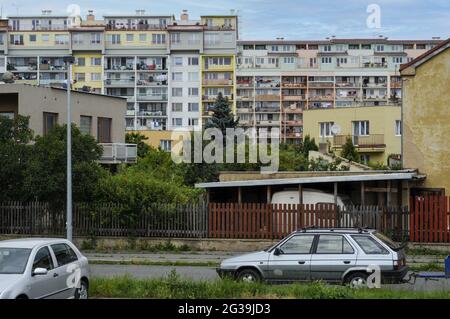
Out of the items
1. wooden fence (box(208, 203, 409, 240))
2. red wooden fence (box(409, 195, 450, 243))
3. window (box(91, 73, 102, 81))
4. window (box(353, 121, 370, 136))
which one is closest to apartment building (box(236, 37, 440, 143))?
window (box(91, 73, 102, 81))

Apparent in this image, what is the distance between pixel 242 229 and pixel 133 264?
16.7ft

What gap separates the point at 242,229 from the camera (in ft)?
86.4

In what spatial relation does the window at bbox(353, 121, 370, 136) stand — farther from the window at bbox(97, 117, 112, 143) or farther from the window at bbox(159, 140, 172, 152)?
the window at bbox(159, 140, 172, 152)

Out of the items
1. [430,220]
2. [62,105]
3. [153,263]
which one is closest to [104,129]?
[62,105]

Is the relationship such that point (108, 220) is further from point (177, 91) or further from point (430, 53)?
point (177, 91)

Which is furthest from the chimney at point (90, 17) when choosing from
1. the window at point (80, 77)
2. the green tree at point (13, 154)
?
the green tree at point (13, 154)

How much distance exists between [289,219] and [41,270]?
49.7ft

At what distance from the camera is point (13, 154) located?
26.7 m

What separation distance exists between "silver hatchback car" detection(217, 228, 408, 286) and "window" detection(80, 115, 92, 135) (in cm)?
2652

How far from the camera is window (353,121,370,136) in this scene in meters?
59.3
